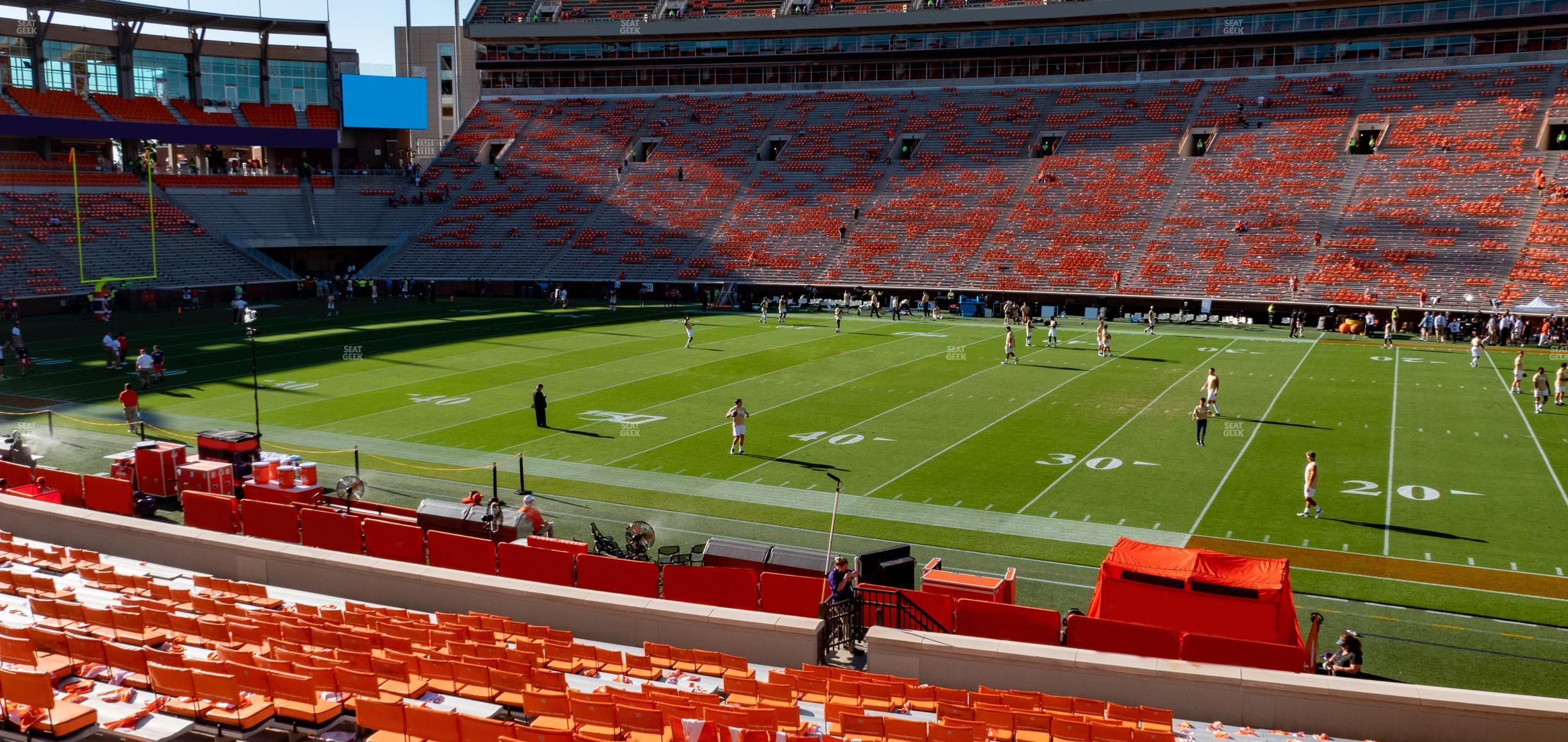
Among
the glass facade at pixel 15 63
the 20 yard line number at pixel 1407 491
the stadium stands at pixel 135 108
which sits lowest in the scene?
the 20 yard line number at pixel 1407 491

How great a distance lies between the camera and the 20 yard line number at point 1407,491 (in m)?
21.5

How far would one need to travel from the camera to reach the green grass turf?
19.1 meters

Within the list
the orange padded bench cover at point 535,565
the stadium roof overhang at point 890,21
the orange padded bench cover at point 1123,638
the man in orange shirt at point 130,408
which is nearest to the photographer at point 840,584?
the orange padded bench cover at point 1123,638

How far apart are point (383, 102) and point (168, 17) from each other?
1427cm

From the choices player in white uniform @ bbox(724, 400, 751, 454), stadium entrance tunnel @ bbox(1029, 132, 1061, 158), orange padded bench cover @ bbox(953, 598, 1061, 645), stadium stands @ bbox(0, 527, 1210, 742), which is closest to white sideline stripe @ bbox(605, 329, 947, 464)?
player in white uniform @ bbox(724, 400, 751, 454)

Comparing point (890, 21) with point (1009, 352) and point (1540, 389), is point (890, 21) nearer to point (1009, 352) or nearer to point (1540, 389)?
point (1009, 352)

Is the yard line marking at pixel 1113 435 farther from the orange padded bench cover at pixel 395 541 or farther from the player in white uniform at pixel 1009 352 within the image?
the orange padded bench cover at pixel 395 541

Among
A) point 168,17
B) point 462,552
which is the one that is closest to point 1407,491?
point 462,552

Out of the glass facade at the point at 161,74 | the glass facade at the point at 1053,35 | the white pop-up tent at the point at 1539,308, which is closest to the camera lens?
the white pop-up tent at the point at 1539,308

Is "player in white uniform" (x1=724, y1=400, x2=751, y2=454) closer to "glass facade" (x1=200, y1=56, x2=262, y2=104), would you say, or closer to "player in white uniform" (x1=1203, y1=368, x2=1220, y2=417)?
"player in white uniform" (x1=1203, y1=368, x2=1220, y2=417)

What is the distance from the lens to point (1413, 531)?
1942 cm

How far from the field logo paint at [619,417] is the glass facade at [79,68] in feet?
163

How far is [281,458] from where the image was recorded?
21516mm

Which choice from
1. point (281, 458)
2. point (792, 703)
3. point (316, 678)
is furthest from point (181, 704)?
point (281, 458)
